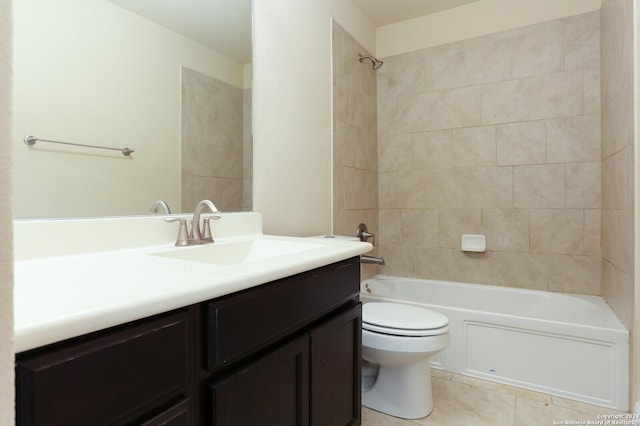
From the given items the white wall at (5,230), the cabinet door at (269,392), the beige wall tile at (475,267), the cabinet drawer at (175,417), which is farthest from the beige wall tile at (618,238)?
the white wall at (5,230)

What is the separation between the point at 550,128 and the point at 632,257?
109cm

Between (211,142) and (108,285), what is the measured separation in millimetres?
971

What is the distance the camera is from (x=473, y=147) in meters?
2.59

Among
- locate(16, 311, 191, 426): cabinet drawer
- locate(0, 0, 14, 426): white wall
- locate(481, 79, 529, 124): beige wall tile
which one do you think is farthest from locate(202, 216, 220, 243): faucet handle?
locate(481, 79, 529, 124): beige wall tile

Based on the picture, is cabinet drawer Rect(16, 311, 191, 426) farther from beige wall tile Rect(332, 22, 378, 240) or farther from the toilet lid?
beige wall tile Rect(332, 22, 378, 240)

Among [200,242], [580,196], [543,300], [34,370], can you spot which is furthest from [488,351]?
[34,370]

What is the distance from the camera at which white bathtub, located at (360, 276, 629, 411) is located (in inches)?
68.0

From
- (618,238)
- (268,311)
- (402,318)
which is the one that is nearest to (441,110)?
(618,238)

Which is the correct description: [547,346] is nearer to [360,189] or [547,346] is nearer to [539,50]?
[360,189]

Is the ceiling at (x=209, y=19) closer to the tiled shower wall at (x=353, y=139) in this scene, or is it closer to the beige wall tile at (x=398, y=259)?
the tiled shower wall at (x=353, y=139)

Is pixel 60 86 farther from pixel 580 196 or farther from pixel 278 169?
pixel 580 196

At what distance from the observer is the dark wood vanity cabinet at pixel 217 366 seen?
0.48 m

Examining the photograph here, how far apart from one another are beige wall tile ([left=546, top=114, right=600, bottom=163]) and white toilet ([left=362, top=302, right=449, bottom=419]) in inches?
58.4

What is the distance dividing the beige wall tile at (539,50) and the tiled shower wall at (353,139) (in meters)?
1.03
